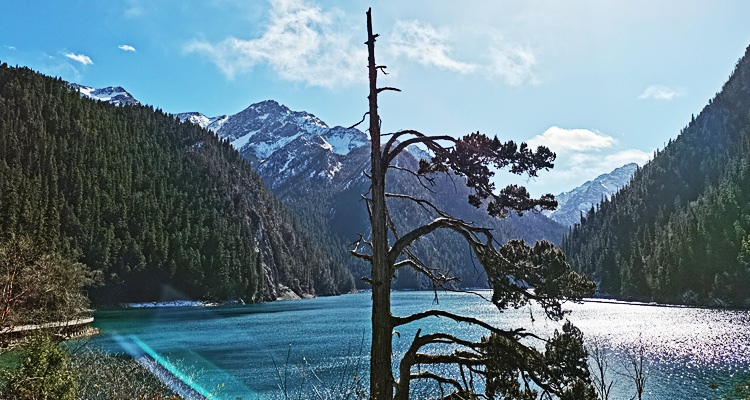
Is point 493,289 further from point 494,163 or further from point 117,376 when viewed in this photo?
point 117,376

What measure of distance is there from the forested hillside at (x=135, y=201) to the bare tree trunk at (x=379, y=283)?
93.2m

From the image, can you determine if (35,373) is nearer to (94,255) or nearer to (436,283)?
(436,283)

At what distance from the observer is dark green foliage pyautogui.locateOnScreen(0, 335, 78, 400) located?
458 inches

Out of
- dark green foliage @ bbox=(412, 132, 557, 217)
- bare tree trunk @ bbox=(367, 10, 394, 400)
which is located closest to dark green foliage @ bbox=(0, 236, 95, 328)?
bare tree trunk @ bbox=(367, 10, 394, 400)

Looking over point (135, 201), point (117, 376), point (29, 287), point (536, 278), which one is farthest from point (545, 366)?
point (135, 201)

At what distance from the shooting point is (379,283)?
8070mm

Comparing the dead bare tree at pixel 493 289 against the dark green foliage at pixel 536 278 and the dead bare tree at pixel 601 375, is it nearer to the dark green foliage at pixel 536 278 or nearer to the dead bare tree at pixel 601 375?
the dark green foliage at pixel 536 278

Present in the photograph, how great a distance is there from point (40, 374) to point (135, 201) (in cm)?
13757

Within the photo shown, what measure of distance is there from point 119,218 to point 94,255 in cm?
1510

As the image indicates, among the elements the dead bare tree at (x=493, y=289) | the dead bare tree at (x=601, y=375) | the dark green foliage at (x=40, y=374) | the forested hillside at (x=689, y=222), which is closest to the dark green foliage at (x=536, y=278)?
the dead bare tree at (x=493, y=289)

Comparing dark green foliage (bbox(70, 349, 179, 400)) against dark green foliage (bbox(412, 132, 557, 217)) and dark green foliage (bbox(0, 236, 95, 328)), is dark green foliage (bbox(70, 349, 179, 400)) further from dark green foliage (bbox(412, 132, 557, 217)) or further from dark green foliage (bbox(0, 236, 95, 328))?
dark green foliage (bbox(412, 132, 557, 217))

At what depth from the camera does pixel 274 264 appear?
552 ft

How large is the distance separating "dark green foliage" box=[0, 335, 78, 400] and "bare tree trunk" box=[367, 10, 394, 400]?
883 cm

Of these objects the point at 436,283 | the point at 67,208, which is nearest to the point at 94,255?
the point at 67,208
